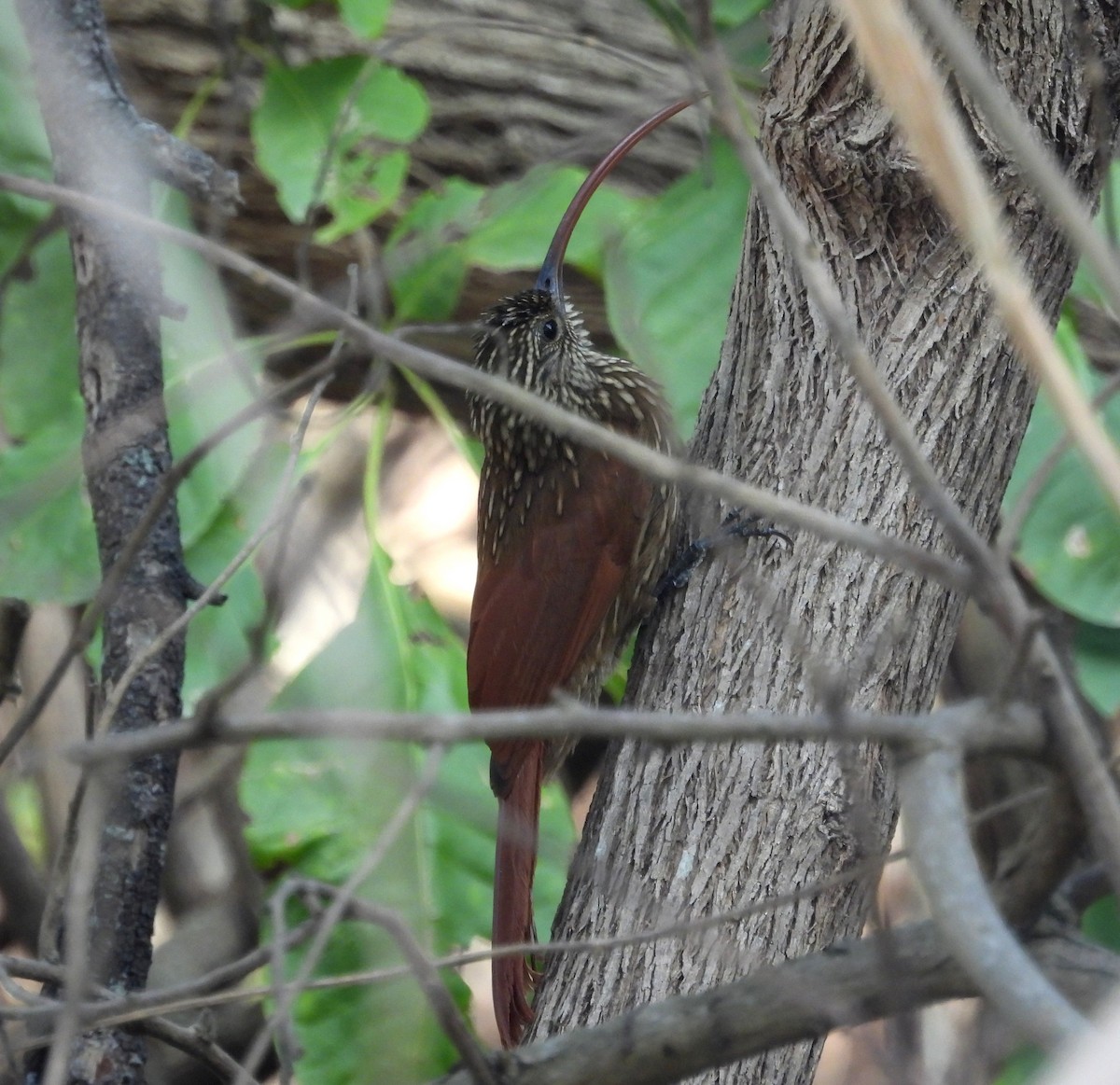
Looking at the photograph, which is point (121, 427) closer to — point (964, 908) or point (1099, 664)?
point (964, 908)

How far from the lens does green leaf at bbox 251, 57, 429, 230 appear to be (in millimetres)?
2600

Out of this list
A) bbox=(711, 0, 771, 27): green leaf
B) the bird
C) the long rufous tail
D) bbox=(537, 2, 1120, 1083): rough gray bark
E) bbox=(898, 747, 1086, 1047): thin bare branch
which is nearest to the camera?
bbox=(898, 747, 1086, 1047): thin bare branch

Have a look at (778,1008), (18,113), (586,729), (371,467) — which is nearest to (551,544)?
(371,467)

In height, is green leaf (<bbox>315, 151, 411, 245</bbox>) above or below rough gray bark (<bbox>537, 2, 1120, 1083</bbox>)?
above

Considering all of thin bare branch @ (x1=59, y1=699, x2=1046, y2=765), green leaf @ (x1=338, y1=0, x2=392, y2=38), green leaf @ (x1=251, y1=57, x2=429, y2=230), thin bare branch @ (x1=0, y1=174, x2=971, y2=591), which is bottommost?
thin bare branch @ (x1=59, y1=699, x2=1046, y2=765)

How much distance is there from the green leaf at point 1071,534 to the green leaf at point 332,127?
51.4 inches

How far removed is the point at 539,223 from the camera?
256 cm

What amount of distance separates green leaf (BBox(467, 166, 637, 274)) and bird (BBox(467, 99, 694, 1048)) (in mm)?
171

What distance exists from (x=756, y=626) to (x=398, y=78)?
5.02 ft

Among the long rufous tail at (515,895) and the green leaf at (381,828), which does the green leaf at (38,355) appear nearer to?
the green leaf at (381,828)

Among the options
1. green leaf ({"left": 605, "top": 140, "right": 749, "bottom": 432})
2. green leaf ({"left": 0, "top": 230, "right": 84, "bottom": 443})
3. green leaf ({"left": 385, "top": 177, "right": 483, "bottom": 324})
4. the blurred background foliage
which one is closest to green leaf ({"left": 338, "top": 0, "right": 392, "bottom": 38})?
the blurred background foliage

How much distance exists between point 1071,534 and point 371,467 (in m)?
1.35

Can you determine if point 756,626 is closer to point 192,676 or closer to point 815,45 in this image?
point 815,45

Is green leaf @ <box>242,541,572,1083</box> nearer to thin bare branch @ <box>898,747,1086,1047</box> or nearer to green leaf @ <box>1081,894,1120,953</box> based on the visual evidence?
green leaf @ <box>1081,894,1120,953</box>
